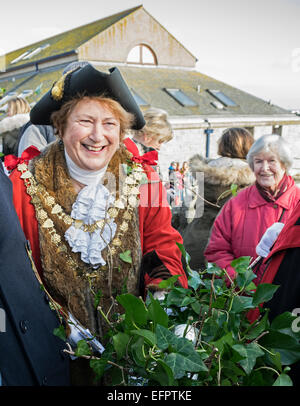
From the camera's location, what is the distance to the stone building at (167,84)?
11.5 m

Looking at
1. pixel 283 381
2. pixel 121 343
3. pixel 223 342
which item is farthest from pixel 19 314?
pixel 283 381

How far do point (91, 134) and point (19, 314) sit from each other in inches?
30.1

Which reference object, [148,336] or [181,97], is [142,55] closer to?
[181,97]

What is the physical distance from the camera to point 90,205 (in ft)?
5.14

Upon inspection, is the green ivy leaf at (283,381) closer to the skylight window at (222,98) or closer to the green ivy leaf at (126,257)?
the green ivy leaf at (126,257)

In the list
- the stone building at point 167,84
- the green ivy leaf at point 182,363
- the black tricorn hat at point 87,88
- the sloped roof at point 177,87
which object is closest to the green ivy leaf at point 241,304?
the green ivy leaf at point 182,363

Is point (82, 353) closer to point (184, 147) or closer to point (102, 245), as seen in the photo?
point (102, 245)

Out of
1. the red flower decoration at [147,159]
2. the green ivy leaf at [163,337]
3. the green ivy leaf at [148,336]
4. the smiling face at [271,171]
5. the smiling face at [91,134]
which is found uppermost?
the smiling face at [91,134]

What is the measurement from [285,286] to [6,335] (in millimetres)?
944

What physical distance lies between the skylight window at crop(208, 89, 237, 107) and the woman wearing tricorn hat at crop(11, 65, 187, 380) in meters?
13.2

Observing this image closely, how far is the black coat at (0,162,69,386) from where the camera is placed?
3.63ft

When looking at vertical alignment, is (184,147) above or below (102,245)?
below

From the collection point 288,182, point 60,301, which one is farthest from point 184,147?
point 60,301
